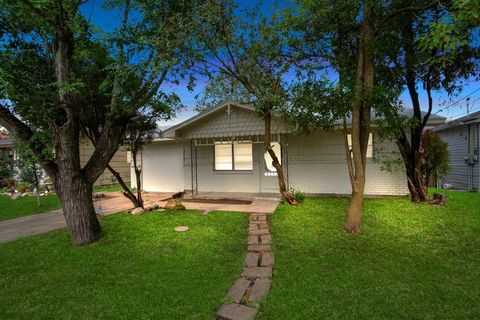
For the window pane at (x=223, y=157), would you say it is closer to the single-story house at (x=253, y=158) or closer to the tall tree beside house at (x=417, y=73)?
the single-story house at (x=253, y=158)

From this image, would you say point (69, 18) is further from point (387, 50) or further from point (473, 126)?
point (473, 126)

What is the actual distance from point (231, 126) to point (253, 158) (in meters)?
1.65

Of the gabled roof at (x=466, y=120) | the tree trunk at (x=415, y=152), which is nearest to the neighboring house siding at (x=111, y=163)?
the tree trunk at (x=415, y=152)

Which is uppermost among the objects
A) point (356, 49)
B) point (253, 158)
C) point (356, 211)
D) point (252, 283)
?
point (356, 49)

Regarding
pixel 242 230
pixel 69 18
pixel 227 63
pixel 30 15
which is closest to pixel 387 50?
pixel 227 63

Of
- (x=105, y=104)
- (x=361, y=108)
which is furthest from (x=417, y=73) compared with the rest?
(x=105, y=104)

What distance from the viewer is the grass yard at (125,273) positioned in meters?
3.10

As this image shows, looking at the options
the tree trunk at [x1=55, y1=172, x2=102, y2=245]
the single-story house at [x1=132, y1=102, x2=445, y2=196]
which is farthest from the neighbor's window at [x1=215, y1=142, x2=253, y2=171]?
the tree trunk at [x1=55, y1=172, x2=102, y2=245]

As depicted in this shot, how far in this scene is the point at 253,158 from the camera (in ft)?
36.2

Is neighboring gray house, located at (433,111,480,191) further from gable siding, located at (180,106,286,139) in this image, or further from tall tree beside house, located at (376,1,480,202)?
gable siding, located at (180,106,286,139)

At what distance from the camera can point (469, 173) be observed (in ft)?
41.3

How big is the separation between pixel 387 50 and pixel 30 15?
696cm

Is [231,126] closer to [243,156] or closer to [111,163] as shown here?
[243,156]

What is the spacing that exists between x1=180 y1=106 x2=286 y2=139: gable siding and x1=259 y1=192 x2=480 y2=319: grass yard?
11.7ft
